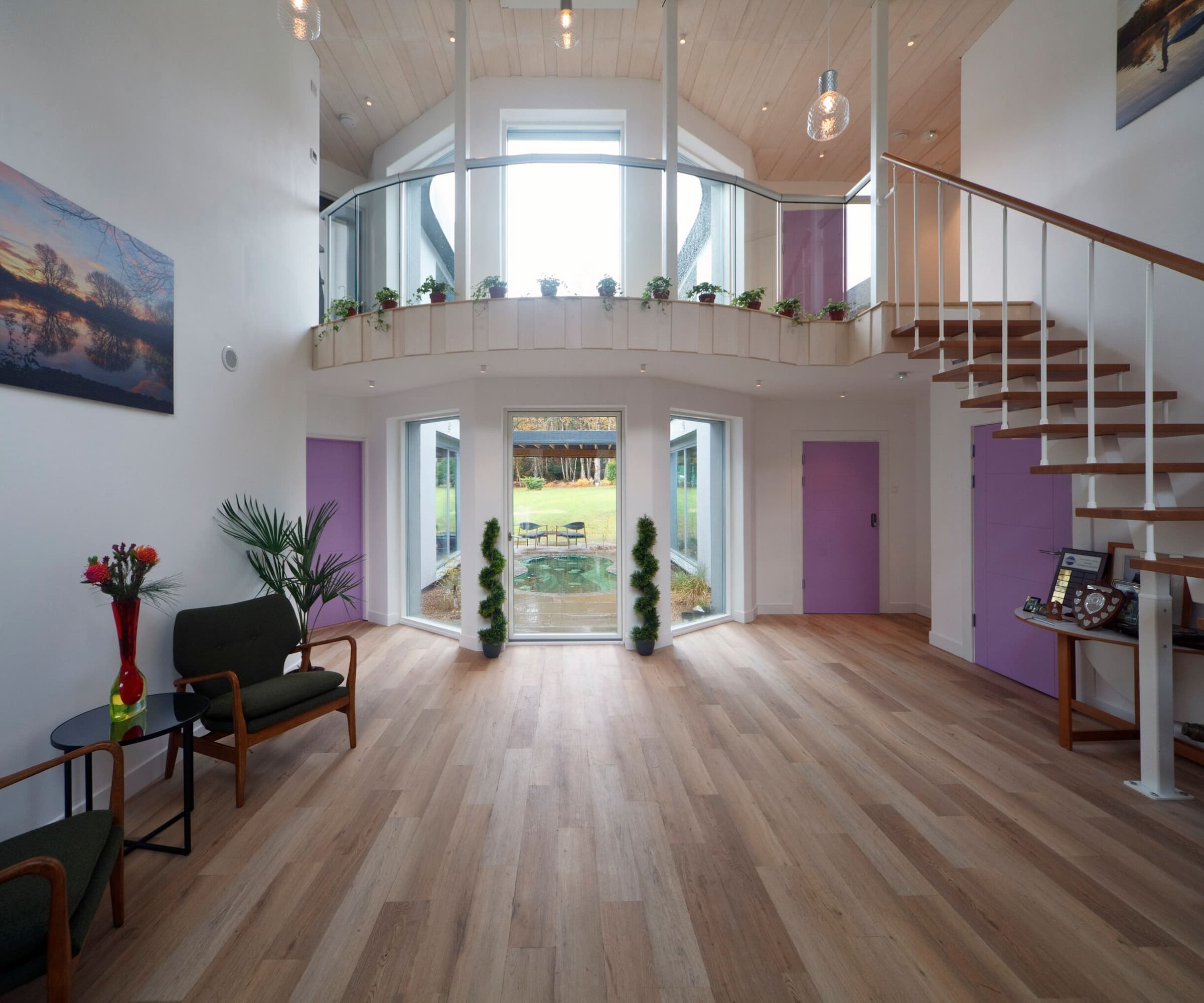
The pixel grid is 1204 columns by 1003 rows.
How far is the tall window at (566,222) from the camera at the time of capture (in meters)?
4.45

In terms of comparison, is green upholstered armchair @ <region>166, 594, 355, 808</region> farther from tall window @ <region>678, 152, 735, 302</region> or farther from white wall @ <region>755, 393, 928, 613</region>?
white wall @ <region>755, 393, 928, 613</region>

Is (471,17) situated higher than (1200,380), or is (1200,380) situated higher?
(471,17)

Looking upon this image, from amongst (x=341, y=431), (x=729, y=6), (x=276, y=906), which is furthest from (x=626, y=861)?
(x=729, y=6)

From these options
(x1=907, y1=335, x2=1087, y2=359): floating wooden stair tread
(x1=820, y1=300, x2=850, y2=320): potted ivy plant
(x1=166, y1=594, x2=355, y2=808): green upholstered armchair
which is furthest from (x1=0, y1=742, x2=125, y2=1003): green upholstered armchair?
(x1=820, y1=300, x2=850, y2=320): potted ivy plant

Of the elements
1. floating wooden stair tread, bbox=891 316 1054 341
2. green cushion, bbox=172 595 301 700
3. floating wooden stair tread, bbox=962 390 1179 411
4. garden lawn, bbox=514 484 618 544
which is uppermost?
floating wooden stair tread, bbox=891 316 1054 341

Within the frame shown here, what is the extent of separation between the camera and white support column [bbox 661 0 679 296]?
176 inches

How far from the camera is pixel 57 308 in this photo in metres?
2.41

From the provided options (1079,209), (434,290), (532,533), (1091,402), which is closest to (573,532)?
(532,533)

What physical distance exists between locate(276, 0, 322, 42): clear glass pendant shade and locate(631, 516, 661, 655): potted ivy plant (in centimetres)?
410

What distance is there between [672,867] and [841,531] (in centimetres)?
541

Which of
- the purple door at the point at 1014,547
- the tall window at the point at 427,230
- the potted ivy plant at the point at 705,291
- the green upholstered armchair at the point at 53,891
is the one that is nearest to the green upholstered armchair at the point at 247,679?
the green upholstered armchair at the point at 53,891

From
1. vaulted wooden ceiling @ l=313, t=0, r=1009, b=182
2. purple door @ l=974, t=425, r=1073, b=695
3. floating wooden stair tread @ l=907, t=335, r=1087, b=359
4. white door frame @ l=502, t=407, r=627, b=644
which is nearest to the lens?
floating wooden stair tread @ l=907, t=335, r=1087, b=359

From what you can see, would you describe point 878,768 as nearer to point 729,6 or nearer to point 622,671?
point 622,671

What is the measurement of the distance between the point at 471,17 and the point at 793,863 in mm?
7085
